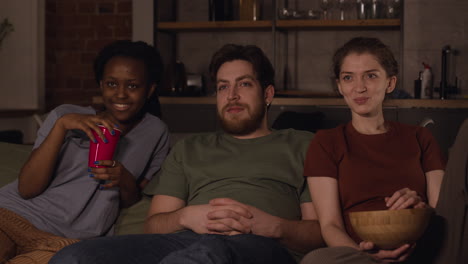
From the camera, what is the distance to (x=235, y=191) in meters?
1.68

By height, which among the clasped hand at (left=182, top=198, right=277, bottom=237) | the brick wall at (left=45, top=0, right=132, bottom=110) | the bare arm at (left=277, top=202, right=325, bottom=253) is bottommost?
the bare arm at (left=277, top=202, right=325, bottom=253)

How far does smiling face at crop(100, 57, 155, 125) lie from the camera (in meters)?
1.84

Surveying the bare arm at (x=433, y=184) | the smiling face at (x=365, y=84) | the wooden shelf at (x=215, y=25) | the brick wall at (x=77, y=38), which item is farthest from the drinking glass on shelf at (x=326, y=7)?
the bare arm at (x=433, y=184)

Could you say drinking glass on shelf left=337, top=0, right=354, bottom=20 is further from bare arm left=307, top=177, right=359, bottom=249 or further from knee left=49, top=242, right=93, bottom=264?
knee left=49, top=242, right=93, bottom=264

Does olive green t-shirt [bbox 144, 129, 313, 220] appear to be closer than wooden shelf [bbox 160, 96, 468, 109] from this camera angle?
Yes

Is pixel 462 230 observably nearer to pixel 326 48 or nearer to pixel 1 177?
pixel 1 177

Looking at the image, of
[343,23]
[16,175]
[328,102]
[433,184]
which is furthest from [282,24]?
[433,184]

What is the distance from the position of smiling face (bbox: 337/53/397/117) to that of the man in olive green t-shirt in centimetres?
24

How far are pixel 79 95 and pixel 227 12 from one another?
1340mm

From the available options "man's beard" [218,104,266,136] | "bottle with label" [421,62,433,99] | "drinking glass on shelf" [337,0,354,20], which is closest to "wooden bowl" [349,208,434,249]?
"man's beard" [218,104,266,136]

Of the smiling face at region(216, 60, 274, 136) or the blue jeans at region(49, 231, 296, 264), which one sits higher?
the smiling face at region(216, 60, 274, 136)

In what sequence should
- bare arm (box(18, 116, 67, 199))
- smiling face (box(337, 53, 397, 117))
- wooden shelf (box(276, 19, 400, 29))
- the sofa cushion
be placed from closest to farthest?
smiling face (box(337, 53, 397, 117)), bare arm (box(18, 116, 67, 199)), the sofa cushion, wooden shelf (box(276, 19, 400, 29))

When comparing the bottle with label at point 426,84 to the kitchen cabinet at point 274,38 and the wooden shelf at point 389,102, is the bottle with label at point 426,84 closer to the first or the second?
the wooden shelf at point 389,102

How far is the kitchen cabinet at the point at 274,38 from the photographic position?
4098 mm
